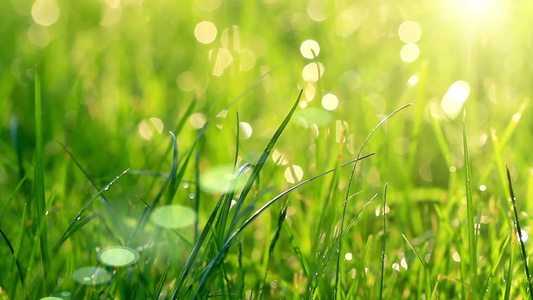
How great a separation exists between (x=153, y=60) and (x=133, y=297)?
159 cm

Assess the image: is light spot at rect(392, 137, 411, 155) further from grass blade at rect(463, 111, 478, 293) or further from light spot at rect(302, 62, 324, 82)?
grass blade at rect(463, 111, 478, 293)

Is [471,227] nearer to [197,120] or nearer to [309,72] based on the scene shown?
[197,120]

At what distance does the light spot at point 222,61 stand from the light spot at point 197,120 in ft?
0.58

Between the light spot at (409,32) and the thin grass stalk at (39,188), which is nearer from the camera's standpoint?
the thin grass stalk at (39,188)

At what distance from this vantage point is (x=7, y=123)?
1.82m

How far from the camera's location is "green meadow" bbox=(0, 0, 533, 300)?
0.96 meters

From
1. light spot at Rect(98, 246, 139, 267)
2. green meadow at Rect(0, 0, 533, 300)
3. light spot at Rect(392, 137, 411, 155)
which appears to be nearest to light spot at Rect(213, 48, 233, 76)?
green meadow at Rect(0, 0, 533, 300)

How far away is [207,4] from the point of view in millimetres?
3037

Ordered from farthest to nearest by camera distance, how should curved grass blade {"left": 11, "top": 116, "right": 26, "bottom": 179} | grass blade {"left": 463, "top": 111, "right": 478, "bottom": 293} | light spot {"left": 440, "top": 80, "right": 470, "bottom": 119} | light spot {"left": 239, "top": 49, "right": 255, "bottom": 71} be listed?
light spot {"left": 239, "top": 49, "right": 255, "bottom": 71} < light spot {"left": 440, "top": 80, "right": 470, "bottom": 119} < curved grass blade {"left": 11, "top": 116, "right": 26, "bottom": 179} < grass blade {"left": 463, "top": 111, "right": 478, "bottom": 293}

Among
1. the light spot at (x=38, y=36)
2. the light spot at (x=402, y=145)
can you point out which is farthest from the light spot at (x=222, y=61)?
the light spot at (x=38, y=36)

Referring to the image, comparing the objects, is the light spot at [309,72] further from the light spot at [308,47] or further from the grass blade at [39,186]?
the grass blade at [39,186]

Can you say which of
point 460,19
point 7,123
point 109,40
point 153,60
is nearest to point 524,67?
point 460,19

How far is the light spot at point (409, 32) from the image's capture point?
8.04ft

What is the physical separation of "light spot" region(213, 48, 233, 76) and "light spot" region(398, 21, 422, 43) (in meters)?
0.70
